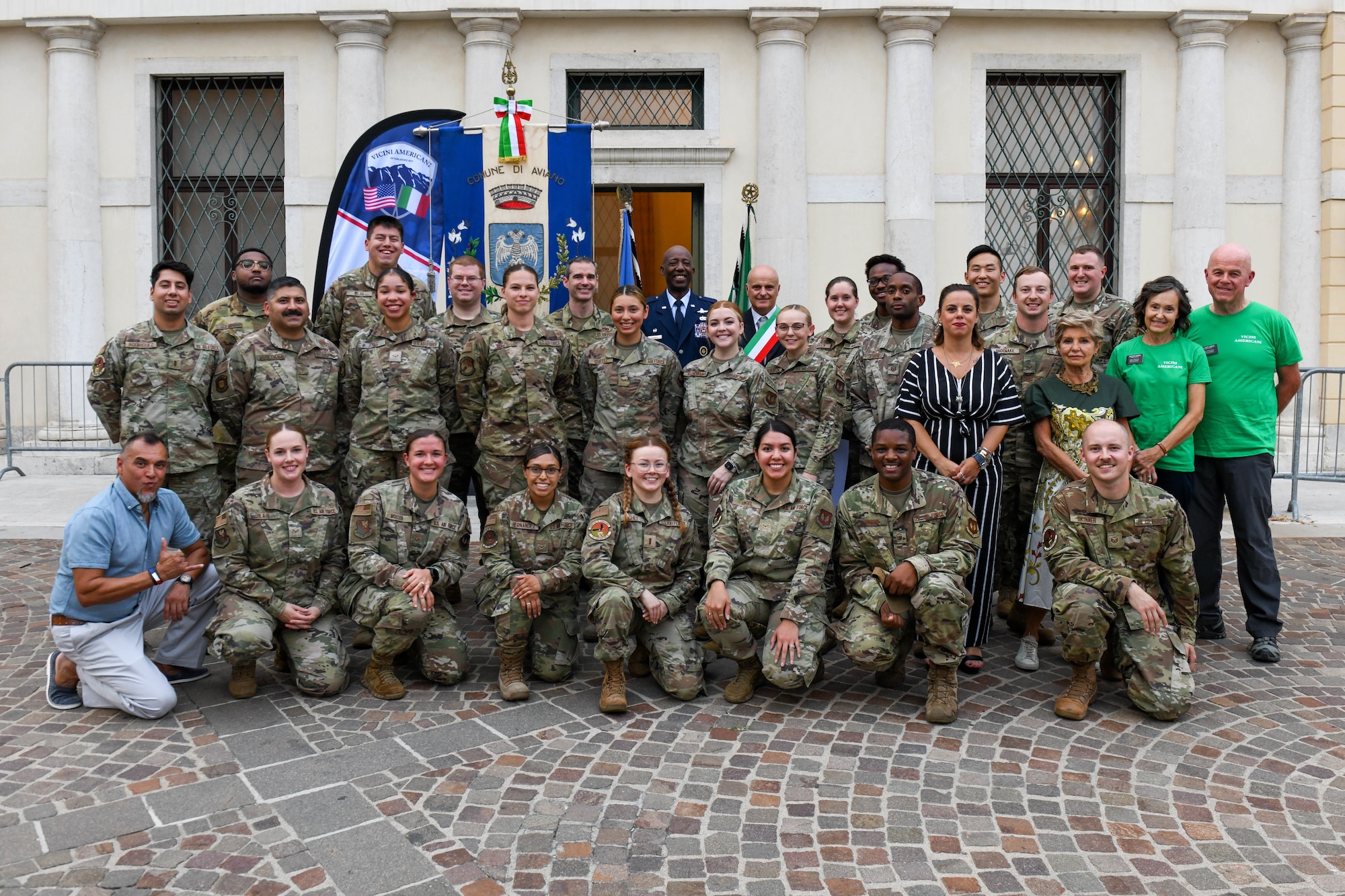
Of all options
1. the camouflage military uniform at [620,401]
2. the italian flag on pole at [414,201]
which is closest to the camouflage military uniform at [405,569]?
the camouflage military uniform at [620,401]

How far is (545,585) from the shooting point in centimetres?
485

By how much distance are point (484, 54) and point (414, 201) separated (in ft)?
9.65

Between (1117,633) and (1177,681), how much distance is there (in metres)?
0.30

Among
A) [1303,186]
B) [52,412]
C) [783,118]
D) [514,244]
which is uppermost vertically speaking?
[783,118]

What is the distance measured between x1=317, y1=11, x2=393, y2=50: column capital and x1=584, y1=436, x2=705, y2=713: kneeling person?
6978mm

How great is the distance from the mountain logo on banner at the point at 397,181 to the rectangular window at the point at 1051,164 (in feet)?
18.7

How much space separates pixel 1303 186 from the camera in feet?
34.3

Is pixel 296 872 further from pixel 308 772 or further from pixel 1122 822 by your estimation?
pixel 1122 822

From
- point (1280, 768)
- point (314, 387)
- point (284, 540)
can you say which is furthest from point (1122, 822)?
point (314, 387)

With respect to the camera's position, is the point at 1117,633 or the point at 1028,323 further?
the point at 1028,323

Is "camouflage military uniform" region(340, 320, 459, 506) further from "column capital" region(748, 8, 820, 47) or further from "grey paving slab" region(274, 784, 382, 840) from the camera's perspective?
"column capital" region(748, 8, 820, 47)

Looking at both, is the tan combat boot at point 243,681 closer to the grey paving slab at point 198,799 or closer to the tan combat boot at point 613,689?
the grey paving slab at point 198,799

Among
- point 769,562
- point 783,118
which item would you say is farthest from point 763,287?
point 783,118

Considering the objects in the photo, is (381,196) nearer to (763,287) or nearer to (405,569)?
(763,287)
